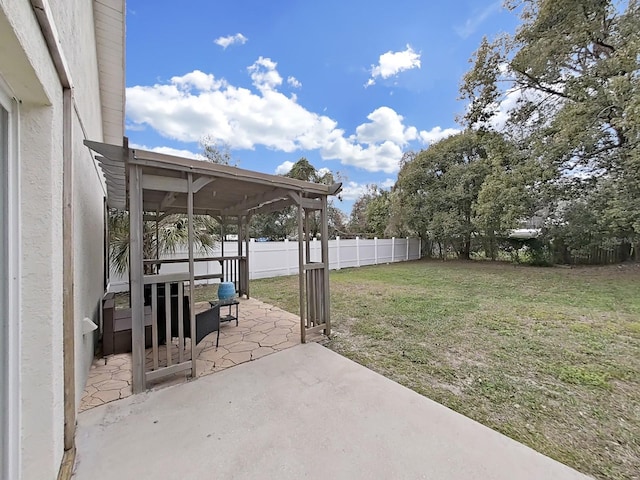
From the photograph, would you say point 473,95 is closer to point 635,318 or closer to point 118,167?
point 635,318

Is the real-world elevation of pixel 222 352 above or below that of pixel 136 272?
below

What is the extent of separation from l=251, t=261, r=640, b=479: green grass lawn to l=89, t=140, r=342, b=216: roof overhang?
87.6 inches

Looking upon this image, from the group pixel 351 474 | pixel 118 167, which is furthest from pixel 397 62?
pixel 351 474

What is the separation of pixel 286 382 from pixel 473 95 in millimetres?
12882

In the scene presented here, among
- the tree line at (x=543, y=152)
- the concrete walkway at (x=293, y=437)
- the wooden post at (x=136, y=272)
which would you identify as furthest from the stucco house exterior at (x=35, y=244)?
the tree line at (x=543, y=152)

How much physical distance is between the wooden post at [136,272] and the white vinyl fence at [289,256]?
5667mm

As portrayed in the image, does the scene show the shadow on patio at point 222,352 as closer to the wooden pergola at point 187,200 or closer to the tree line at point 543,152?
the wooden pergola at point 187,200

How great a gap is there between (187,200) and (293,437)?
10.1 ft

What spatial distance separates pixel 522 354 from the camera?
359 cm

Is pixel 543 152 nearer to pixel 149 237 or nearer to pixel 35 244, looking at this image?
pixel 149 237

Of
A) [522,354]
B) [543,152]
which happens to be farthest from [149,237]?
[543,152]

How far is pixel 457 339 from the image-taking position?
4.11m

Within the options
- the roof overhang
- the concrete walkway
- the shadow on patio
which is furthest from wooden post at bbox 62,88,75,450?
the shadow on patio

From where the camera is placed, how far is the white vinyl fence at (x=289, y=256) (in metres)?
8.30
